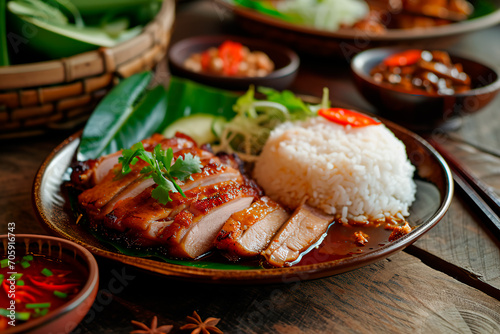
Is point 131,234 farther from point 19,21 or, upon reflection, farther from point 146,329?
point 19,21

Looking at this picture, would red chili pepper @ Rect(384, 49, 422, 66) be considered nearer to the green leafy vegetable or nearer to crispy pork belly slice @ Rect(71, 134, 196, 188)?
the green leafy vegetable

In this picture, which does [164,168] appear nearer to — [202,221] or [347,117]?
[202,221]

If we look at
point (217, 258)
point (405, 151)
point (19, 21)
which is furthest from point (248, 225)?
point (19, 21)

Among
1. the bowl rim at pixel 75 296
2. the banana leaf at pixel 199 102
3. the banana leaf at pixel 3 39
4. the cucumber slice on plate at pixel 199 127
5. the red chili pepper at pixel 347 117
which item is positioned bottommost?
the cucumber slice on plate at pixel 199 127

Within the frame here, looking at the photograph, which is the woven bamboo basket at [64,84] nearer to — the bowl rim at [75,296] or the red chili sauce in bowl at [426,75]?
the bowl rim at [75,296]

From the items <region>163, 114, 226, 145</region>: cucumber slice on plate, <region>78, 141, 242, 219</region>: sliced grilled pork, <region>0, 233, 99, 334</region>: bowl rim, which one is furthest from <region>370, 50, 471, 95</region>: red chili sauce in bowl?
<region>0, 233, 99, 334</region>: bowl rim

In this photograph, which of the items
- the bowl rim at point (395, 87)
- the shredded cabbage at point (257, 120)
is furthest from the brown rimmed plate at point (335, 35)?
the shredded cabbage at point (257, 120)

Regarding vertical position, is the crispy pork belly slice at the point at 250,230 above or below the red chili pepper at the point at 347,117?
below
